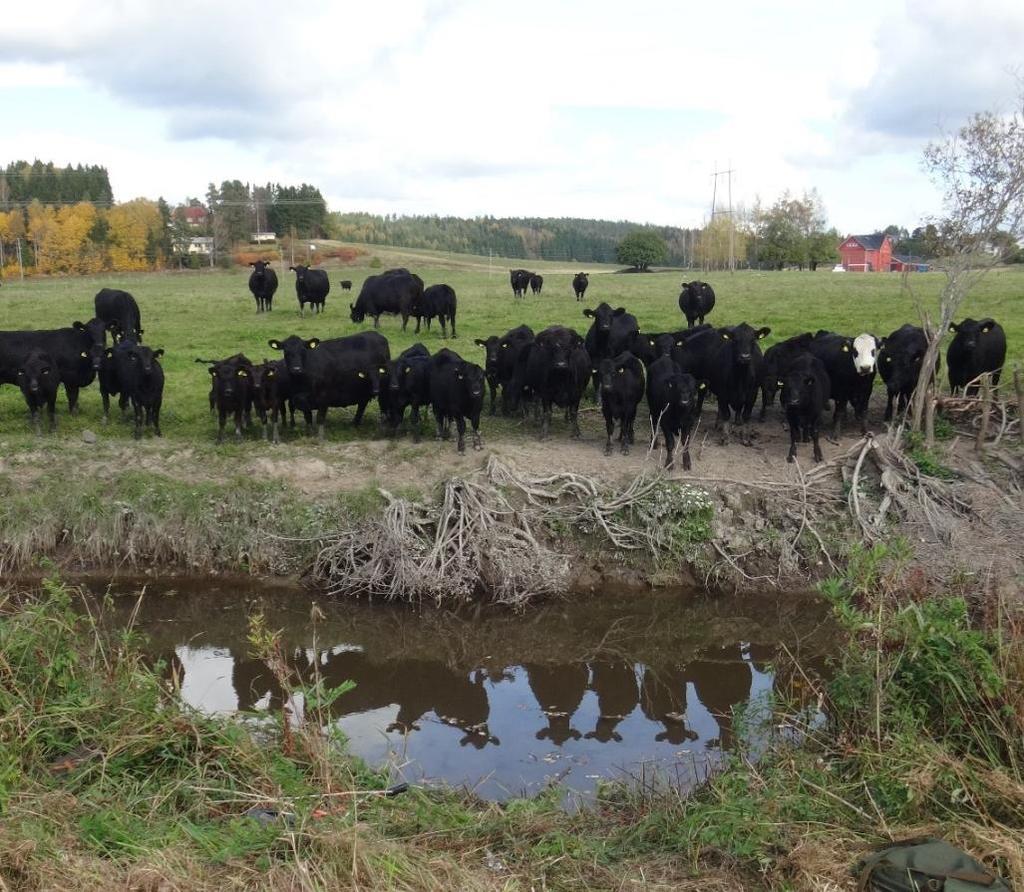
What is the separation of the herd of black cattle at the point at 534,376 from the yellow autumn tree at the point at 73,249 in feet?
217

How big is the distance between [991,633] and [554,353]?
8572mm

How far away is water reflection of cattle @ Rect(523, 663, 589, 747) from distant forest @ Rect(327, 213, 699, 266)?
107 metres

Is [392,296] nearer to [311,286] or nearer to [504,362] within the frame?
[311,286]

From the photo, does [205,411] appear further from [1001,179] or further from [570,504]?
[1001,179]

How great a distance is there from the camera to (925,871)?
492 centimetres

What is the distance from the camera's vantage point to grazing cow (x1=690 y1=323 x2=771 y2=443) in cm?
1425

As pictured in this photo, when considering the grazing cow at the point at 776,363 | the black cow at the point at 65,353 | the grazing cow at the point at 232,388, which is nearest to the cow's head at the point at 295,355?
the grazing cow at the point at 232,388

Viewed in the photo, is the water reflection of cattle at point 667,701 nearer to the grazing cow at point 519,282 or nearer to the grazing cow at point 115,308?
the grazing cow at point 115,308

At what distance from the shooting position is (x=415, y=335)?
77.5 ft

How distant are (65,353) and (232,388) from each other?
3.83 metres

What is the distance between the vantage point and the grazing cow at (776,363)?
14.8 m

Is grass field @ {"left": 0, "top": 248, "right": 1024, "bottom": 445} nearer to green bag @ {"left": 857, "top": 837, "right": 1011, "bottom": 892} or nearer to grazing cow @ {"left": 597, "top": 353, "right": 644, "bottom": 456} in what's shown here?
grazing cow @ {"left": 597, "top": 353, "right": 644, "bottom": 456}

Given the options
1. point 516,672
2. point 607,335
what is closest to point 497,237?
point 607,335

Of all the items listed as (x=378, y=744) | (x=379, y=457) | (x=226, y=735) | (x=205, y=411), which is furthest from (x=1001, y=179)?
(x=205, y=411)
